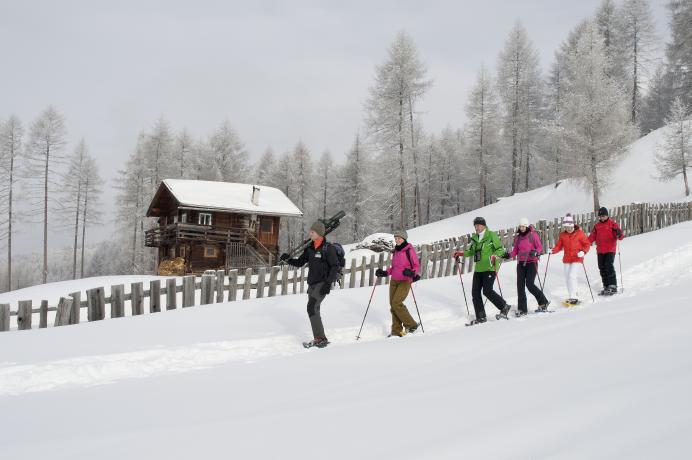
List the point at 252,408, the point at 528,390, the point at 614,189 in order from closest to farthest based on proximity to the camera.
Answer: the point at 528,390
the point at 252,408
the point at 614,189

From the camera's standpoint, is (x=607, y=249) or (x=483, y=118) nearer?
(x=607, y=249)

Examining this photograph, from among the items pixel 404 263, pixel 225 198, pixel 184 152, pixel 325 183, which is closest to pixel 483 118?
pixel 325 183

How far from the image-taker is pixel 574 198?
95.6 feet

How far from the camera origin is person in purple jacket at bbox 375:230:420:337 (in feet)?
24.4

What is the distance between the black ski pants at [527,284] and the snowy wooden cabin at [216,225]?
19.3m

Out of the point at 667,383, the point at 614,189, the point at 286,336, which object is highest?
the point at 614,189

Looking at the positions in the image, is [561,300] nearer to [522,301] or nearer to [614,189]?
[522,301]

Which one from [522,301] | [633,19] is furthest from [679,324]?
[633,19]

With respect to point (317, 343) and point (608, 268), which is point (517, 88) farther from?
point (317, 343)

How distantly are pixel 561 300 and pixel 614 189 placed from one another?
22634 millimetres

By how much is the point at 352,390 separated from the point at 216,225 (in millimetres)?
26348

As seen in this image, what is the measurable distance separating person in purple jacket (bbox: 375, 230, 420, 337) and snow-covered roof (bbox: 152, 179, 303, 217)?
21.5m

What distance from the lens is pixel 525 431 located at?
2.64m

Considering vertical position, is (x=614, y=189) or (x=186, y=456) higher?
(x=614, y=189)
